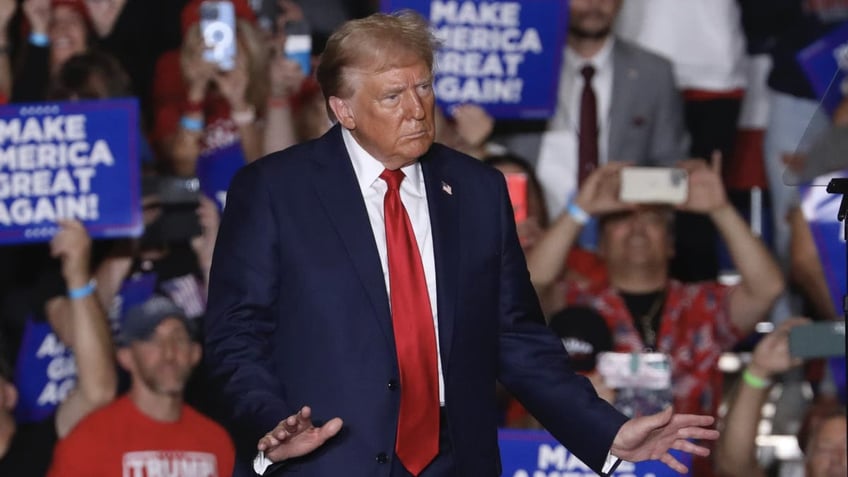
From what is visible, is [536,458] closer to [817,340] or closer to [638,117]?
[817,340]

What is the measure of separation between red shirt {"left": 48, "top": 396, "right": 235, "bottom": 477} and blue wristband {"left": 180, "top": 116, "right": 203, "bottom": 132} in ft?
3.92

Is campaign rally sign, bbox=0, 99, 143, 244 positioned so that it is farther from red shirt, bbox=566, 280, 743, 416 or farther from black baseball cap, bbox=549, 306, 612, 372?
red shirt, bbox=566, 280, 743, 416

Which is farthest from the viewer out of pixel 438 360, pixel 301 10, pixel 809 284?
pixel 301 10

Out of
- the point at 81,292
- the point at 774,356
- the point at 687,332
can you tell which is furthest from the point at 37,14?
the point at 774,356

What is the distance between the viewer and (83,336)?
5664 millimetres

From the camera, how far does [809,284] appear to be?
6.05m

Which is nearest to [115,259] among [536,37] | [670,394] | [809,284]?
[536,37]

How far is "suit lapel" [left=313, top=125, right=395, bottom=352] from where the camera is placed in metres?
3.04

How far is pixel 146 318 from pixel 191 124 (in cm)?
93

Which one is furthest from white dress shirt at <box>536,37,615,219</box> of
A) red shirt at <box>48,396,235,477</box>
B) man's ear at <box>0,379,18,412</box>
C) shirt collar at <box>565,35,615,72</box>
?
man's ear at <box>0,379,18,412</box>

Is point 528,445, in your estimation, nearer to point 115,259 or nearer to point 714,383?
point 714,383

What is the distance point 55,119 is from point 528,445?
220cm

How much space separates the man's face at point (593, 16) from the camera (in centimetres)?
648

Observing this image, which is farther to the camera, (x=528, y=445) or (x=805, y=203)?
(x=805, y=203)
